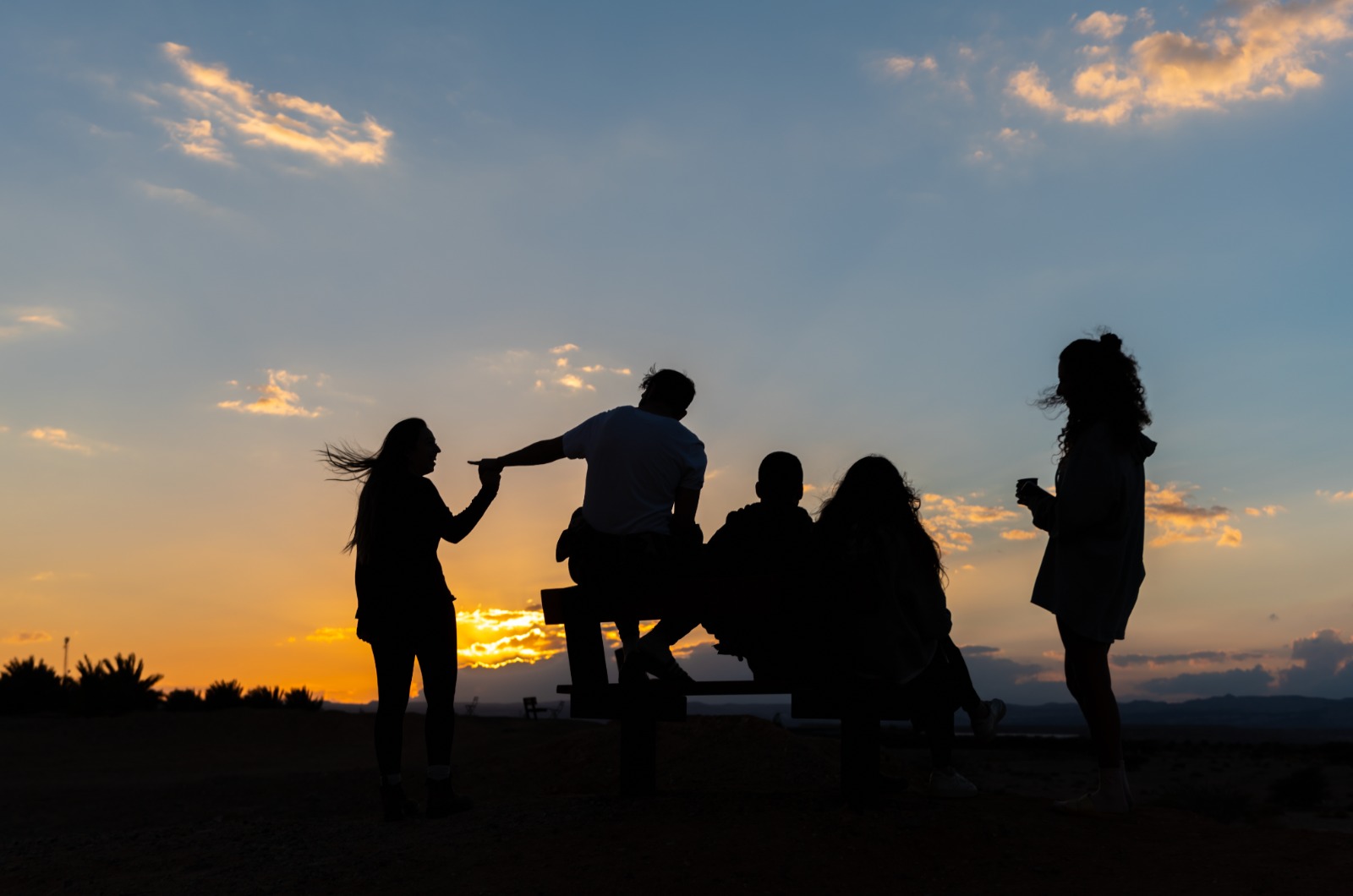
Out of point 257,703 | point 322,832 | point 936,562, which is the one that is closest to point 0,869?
point 322,832

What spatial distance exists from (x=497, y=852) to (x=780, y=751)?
6.06 m

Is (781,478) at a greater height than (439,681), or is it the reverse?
(781,478)

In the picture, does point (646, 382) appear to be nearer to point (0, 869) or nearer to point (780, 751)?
point (0, 869)

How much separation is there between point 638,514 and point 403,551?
1484 millimetres

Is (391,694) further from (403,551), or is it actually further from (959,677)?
(959,677)

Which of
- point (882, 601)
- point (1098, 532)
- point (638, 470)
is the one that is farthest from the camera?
point (638, 470)

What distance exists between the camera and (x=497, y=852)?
489 centimetres

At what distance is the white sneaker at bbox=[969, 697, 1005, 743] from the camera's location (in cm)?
550

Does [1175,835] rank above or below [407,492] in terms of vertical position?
below

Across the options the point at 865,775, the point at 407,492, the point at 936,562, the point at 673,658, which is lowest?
the point at 865,775

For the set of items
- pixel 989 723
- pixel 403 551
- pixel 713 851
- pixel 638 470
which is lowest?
pixel 713 851

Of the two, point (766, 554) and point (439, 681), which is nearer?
point (766, 554)

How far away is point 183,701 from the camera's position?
763 inches

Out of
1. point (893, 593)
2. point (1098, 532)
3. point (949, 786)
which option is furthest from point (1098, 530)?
point (949, 786)
